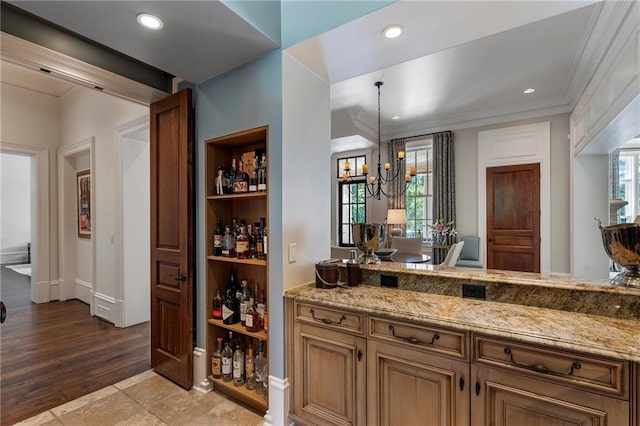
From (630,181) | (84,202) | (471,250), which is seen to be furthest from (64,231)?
(630,181)

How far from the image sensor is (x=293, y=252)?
2.06 meters

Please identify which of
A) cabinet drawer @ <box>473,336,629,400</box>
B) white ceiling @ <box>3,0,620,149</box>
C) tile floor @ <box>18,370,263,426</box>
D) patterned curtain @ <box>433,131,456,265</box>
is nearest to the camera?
cabinet drawer @ <box>473,336,629,400</box>

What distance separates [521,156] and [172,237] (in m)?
5.35

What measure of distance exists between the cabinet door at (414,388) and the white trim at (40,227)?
5512 millimetres

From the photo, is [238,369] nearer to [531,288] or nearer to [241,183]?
[241,183]

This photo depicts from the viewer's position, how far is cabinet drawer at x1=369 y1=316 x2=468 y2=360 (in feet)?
4.58

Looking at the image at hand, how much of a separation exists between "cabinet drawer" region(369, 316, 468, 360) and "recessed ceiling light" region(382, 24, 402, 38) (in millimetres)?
1673

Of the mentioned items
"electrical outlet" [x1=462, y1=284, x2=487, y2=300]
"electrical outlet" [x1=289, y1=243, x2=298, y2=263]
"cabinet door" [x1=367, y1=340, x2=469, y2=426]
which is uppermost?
"electrical outlet" [x1=289, y1=243, x2=298, y2=263]

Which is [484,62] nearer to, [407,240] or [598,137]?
[598,137]

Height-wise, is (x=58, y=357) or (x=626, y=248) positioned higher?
(x=626, y=248)

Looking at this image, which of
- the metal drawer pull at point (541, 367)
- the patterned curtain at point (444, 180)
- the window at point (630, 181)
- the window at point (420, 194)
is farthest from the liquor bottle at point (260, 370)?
the window at point (630, 181)

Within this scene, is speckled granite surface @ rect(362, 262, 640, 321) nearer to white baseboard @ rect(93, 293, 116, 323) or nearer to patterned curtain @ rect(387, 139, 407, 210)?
white baseboard @ rect(93, 293, 116, 323)

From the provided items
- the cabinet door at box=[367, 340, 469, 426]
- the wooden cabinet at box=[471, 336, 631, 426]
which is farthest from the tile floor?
the wooden cabinet at box=[471, 336, 631, 426]

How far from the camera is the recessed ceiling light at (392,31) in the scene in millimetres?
1771
